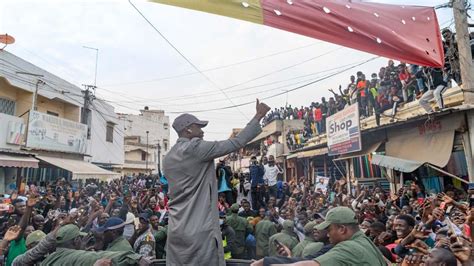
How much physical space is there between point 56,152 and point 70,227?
18.6 metres

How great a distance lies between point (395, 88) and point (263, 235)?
731 centimetres

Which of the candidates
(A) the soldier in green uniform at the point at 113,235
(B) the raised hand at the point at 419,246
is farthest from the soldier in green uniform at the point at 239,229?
(B) the raised hand at the point at 419,246

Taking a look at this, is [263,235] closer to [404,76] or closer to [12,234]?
[12,234]

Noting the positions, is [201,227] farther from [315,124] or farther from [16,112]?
[16,112]

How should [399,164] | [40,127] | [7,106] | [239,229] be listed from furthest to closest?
[40,127] → [7,106] → [399,164] → [239,229]

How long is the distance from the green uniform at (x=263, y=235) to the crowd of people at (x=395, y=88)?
17.1ft

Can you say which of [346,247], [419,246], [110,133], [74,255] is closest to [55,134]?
[110,133]

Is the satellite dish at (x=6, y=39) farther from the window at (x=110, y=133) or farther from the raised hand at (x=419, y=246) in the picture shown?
the raised hand at (x=419, y=246)

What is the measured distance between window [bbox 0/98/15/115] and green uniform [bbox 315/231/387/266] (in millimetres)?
19720

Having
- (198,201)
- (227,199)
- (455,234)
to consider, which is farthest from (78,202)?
(455,234)

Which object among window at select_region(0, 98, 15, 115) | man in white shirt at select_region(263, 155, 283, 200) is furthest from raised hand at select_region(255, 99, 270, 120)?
window at select_region(0, 98, 15, 115)

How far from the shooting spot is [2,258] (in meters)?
4.52

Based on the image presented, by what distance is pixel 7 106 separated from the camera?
1778 centimetres

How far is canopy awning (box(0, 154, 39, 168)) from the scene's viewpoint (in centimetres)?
1445
